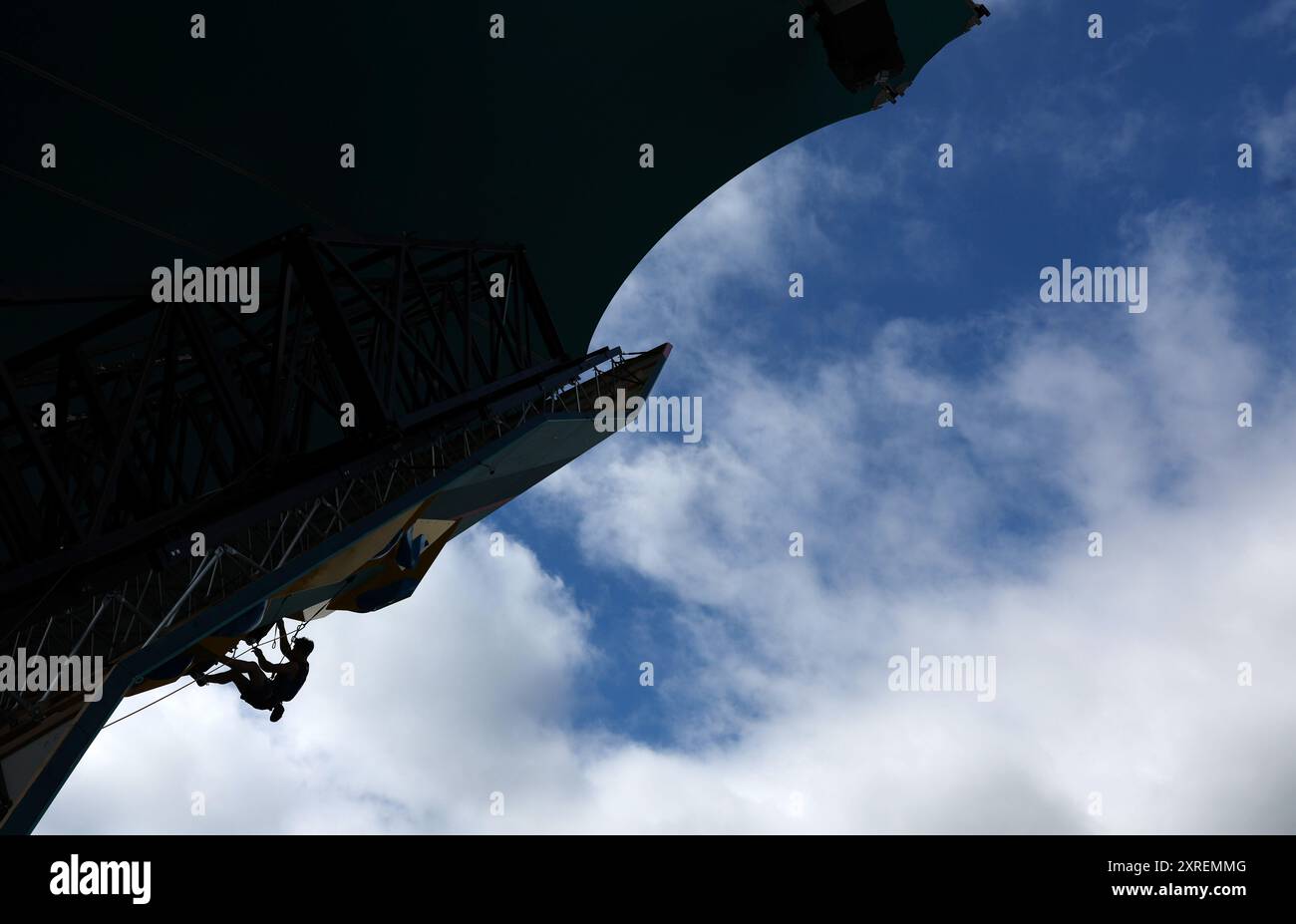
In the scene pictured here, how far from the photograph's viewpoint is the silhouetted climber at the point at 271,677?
11.0 m

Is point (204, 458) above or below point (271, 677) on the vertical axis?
above

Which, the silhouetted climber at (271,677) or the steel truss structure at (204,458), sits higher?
the steel truss structure at (204,458)

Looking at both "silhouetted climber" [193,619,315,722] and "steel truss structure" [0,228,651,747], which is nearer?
"steel truss structure" [0,228,651,747]

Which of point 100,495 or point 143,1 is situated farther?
point 143,1

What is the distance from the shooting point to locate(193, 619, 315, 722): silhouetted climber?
36.2 feet

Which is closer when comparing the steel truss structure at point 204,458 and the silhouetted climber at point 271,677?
the steel truss structure at point 204,458

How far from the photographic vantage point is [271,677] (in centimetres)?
1155

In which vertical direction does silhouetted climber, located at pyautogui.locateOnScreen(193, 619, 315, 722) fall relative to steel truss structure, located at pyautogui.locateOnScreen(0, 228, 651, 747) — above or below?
below
